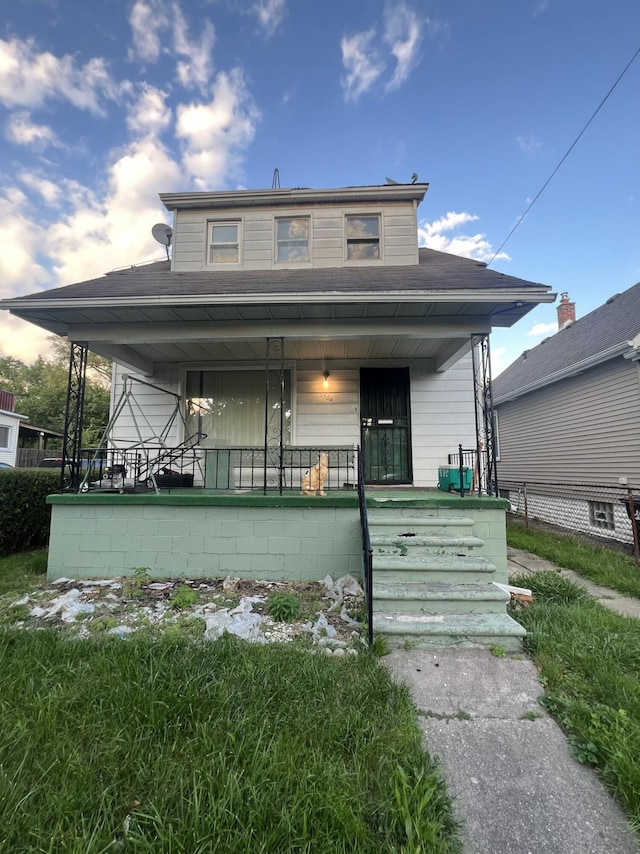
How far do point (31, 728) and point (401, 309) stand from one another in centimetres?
508

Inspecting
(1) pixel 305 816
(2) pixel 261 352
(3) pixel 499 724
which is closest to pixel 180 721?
(1) pixel 305 816

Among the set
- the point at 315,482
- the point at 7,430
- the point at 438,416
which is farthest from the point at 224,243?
the point at 7,430

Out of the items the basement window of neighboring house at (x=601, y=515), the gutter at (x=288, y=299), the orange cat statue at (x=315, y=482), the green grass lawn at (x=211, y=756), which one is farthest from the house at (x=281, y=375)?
the basement window of neighboring house at (x=601, y=515)

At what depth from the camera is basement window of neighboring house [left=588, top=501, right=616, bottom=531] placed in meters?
8.40

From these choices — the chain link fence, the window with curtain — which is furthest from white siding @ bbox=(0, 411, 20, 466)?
the chain link fence

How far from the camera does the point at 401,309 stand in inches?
199

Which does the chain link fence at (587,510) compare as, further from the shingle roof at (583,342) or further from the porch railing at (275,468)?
the porch railing at (275,468)

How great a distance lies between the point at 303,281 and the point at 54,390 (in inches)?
1162

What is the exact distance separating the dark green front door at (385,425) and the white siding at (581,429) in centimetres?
481

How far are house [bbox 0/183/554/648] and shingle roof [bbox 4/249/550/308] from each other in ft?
0.16

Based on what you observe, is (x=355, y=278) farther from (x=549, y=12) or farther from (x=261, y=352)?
(x=549, y=12)

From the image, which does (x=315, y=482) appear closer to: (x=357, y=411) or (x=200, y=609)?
(x=200, y=609)

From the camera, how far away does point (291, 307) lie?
501 cm

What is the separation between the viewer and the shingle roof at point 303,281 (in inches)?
193
